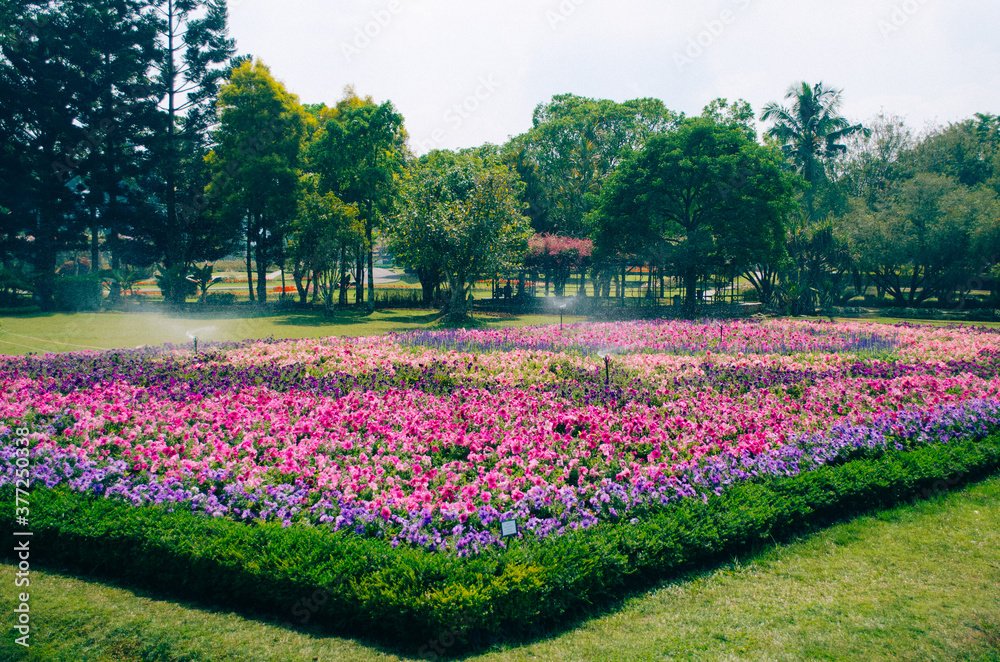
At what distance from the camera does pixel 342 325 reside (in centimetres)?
2616

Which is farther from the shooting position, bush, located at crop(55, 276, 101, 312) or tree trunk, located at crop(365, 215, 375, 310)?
tree trunk, located at crop(365, 215, 375, 310)

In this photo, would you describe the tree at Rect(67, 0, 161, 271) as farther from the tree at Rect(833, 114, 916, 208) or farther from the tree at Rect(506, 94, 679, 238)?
the tree at Rect(833, 114, 916, 208)

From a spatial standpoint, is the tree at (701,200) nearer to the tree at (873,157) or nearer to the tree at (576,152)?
the tree at (576,152)

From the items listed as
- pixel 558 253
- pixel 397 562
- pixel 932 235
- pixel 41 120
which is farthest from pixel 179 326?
pixel 932 235

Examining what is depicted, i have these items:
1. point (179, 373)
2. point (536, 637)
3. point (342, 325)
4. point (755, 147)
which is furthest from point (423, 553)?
point (755, 147)

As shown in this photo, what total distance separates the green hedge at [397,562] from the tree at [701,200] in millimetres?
21732

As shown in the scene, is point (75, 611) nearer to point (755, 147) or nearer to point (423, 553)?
point (423, 553)

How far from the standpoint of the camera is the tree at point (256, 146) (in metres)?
33.2

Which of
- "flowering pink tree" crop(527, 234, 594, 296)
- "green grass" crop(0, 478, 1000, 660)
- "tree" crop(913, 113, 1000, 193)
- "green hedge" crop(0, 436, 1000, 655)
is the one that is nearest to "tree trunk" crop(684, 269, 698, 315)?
"flowering pink tree" crop(527, 234, 594, 296)

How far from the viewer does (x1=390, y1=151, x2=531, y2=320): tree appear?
87.7 ft

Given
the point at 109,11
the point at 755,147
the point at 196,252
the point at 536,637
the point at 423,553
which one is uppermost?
the point at 109,11

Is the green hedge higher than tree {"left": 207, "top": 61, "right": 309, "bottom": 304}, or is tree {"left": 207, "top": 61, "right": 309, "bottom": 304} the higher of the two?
tree {"left": 207, "top": 61, "right": 309, "bottom": 304}

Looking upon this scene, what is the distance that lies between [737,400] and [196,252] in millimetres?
35789

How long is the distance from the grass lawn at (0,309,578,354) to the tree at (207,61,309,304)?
690cm
